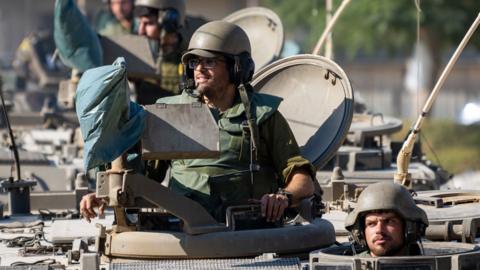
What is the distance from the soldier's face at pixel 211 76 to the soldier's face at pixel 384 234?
1866mm

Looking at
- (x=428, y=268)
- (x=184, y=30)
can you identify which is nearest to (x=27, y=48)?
(x=184, y=30)

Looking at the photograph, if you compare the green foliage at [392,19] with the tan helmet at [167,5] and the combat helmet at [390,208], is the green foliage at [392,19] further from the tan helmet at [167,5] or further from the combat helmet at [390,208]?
the combat helmet at [390,208]

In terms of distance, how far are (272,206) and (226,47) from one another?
48.1 inches

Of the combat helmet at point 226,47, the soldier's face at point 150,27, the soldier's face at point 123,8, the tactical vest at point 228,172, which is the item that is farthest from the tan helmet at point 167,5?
the tactical vest at point 228,172

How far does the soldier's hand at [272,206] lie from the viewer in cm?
1060

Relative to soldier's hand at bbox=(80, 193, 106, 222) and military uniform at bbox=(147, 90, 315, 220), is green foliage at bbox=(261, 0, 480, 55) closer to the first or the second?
military uniform at bbox=(147, 90, 315, 220)

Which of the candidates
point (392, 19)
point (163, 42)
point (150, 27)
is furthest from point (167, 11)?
point (392, 19)

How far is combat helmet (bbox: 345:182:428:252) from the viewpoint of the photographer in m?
9.70

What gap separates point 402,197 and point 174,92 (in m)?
8.68

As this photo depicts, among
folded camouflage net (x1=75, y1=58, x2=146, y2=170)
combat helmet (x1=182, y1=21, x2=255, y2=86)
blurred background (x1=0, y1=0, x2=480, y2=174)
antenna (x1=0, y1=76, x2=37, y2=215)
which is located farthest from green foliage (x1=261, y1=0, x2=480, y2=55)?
folded camouflage net (x1=75, y1=58, x2=146, y2=170)

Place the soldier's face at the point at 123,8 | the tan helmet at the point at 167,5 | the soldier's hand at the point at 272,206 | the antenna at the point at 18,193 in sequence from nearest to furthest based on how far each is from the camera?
the soldier's hand at the point at 272,206
the antenna at the point at 18,193
the tan helmet at the point at 167,5
the soldier's face at the point at 123,8

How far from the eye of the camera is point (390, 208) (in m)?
9.69

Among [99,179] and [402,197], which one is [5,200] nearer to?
[99,179]

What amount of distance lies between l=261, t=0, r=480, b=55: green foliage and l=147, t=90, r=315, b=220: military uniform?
3063 centimetres
